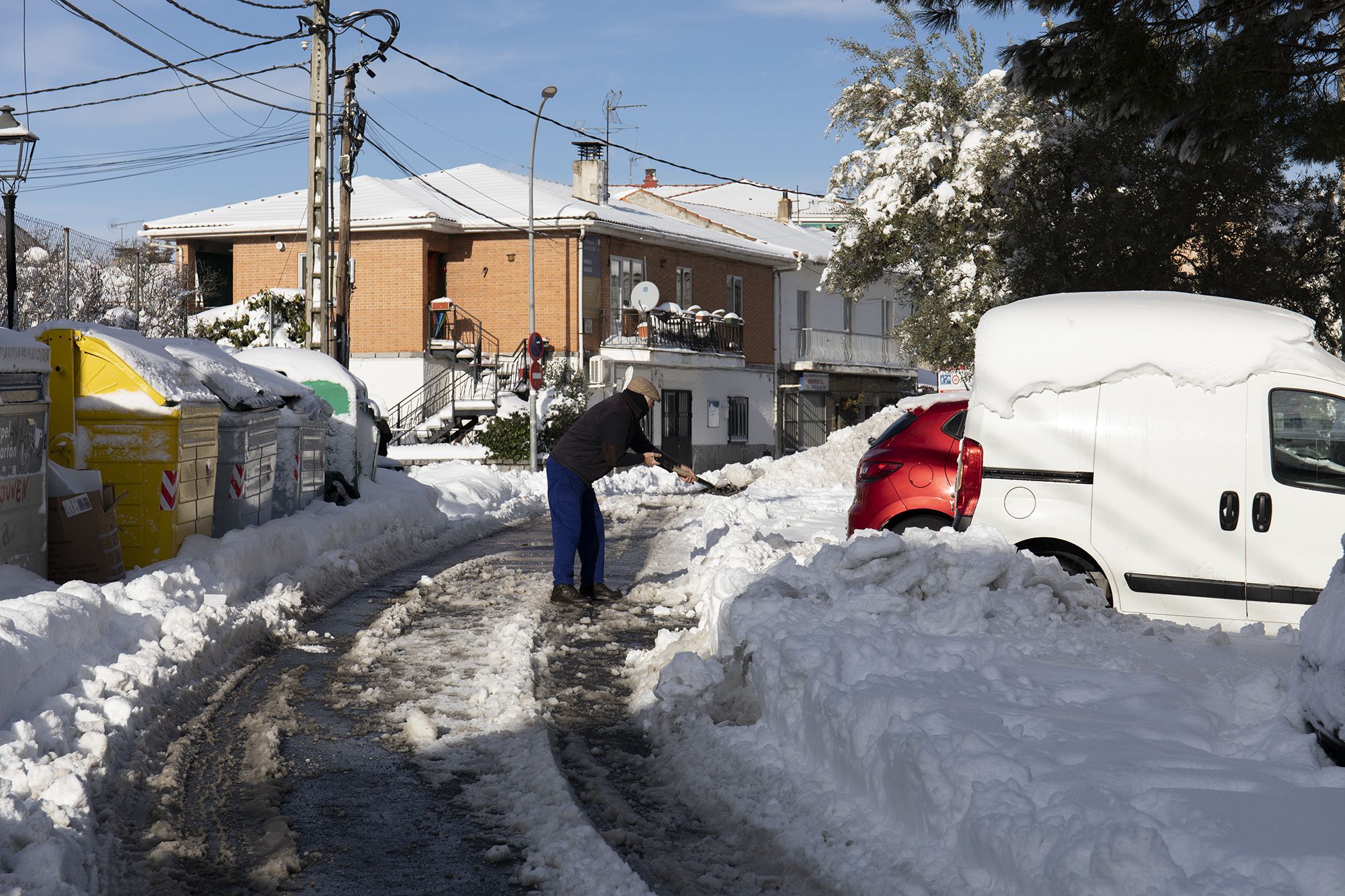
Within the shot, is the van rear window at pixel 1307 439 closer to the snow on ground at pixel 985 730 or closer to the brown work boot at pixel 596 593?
the snow on ground at pixel 985 730

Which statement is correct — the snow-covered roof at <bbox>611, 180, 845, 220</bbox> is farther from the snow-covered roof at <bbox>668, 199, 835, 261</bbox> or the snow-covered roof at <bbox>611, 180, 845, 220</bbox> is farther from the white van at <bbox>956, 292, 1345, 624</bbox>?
the white van at <bbox>956, 292, 1345, 624</bbox>

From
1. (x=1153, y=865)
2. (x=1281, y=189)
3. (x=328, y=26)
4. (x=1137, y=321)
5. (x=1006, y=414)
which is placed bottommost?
(x=1153, y=865)

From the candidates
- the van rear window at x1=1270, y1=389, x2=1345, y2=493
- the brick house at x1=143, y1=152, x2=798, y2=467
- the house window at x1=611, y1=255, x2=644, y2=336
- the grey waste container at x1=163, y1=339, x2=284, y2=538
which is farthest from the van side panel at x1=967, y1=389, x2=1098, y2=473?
the house window at x1=611, y1=255, x2=644, y2=336

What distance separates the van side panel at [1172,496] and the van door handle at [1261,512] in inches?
1.6

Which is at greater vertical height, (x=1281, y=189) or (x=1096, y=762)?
(x=1281, y=189)

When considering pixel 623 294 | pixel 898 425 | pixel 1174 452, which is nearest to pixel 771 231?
pixel 623 294

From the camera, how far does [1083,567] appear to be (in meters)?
7.88

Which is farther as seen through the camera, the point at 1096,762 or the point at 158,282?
the point at 158,282

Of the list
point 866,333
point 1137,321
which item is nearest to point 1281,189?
point 1137,321

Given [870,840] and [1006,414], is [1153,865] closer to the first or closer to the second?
[870,840]

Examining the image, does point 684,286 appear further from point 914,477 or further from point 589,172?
point 914,477

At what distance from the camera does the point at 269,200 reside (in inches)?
1561

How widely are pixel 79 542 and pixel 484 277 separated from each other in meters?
27.8

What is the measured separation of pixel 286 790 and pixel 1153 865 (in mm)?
3400
